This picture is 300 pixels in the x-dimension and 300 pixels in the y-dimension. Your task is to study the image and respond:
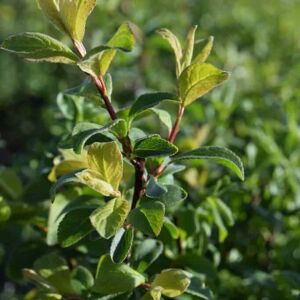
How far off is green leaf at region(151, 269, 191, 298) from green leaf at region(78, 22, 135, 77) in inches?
13.6

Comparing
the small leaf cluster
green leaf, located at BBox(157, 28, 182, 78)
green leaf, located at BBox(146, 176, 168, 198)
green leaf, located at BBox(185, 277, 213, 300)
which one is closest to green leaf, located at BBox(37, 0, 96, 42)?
the small leaf cluster

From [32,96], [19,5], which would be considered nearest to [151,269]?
[32,96]

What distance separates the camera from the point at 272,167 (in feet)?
6.03

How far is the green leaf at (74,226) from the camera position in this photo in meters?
1.24

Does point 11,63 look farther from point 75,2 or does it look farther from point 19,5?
point 75,2

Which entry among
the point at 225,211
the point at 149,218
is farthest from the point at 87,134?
the point at 225,211

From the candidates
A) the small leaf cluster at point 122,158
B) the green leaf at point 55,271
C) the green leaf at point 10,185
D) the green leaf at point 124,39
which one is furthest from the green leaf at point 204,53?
the green leaf at point 10,185

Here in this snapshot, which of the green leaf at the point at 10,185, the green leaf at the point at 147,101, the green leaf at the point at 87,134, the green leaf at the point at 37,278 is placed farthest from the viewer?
the green leaf at the point at 10,185

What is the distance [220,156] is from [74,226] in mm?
268

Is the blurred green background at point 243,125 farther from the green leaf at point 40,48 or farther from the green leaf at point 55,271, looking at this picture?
the green leaf at point 40,48

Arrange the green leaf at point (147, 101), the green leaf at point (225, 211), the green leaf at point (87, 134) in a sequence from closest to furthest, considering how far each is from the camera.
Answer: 1. the green leaf at point (87, 134)
2. the green leaf at point (147, 101)
3. the green leaf at point (225, 211)

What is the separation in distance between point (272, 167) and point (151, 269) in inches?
20.2

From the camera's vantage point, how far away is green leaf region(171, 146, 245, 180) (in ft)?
3.86

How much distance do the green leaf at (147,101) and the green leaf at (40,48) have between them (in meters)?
0.14
